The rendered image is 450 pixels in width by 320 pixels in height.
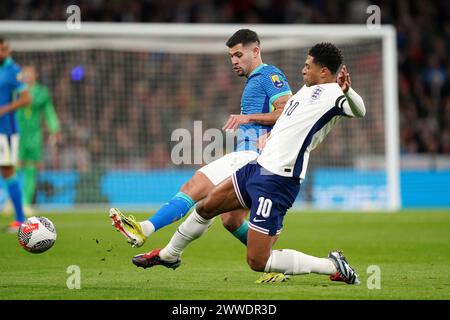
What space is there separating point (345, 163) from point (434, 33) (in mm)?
7138

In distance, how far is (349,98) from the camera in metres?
6.95

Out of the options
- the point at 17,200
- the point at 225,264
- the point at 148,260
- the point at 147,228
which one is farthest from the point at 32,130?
the point at 147,228

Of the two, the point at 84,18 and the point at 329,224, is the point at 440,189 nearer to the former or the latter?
the point at 329,224

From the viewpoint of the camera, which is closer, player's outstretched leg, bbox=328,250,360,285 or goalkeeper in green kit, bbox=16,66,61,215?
player's outstretched leg, bbox=328,250,360,285

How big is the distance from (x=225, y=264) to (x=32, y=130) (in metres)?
9.17

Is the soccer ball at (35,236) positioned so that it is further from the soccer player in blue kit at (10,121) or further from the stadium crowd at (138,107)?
the stadium crowd at (138,107)

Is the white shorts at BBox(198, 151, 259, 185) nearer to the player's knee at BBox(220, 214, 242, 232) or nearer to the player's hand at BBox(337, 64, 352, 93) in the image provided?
the player's knee at BBox(220, 214, 242, 232)

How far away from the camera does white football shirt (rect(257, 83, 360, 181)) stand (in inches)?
282

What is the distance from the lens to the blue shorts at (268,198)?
7121 millimetres

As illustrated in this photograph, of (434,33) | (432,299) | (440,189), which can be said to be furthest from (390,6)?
(432,299)

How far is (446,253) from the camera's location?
10.1 m

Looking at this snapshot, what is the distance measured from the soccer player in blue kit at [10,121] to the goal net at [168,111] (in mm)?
5222

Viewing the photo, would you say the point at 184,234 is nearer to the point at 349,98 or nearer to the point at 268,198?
the point at 268,198

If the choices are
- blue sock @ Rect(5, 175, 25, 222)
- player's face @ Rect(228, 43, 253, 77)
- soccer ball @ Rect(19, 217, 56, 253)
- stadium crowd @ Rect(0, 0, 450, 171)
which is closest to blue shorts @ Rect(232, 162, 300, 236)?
player's face @ Rect(228, 43, 253, 77)
